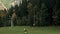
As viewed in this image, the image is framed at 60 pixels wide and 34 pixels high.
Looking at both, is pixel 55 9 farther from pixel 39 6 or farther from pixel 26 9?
pixel 26 9

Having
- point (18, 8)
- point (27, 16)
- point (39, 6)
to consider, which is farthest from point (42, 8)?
point (18, 8)

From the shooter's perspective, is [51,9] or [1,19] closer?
[51,9]

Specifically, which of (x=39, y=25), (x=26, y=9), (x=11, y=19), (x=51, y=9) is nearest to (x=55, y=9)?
(x=51, y=9)

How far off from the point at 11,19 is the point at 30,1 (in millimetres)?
3916

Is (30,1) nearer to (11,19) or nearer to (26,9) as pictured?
(26,9)

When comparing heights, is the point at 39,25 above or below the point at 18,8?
below

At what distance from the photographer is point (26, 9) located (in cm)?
3062

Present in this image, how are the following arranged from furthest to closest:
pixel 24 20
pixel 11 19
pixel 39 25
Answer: pixel 11 19 → pixel 24 20 → pixel 39 25

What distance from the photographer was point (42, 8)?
2708cm

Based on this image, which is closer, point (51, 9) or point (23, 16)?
point (51, 9)

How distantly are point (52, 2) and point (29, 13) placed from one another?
11.3 feet

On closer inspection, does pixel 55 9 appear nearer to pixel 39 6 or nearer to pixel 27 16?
pixel 39 6

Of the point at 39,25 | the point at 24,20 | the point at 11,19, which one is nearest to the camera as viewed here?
the point at 39,25

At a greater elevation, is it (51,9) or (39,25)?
(51,9)
